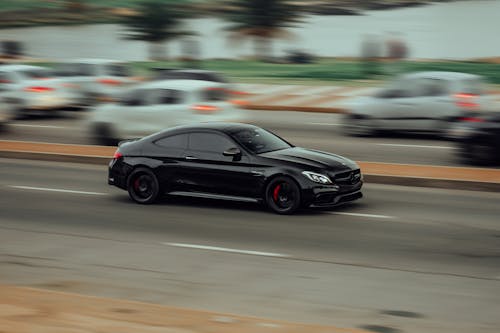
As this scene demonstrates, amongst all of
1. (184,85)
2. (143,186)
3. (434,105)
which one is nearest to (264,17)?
(434,105)

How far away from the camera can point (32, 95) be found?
30797mm

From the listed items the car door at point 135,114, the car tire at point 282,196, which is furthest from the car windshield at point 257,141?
the car door at point 135,114

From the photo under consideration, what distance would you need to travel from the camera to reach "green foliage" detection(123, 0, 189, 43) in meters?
51.3

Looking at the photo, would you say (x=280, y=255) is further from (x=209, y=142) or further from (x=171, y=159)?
(x=171, y=159)

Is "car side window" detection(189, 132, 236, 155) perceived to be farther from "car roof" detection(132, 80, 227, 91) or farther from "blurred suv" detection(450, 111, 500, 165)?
"car roof" detection(132, 80, 227, 91)

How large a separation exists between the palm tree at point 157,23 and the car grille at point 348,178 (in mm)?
35107

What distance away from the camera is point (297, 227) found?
14227mm

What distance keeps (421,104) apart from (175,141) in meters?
9.61

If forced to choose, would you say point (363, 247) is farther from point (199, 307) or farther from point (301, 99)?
point (301, 99)

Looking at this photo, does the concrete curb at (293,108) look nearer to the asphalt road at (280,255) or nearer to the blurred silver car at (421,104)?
the blurred silver car at (421,104)

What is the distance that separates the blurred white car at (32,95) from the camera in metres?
A: 30.7

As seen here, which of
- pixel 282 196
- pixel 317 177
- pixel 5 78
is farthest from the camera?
pixel 5 78

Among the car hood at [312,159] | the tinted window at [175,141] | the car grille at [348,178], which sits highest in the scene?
the tinted window at [175,141]

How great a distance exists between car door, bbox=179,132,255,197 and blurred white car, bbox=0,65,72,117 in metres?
15.5
